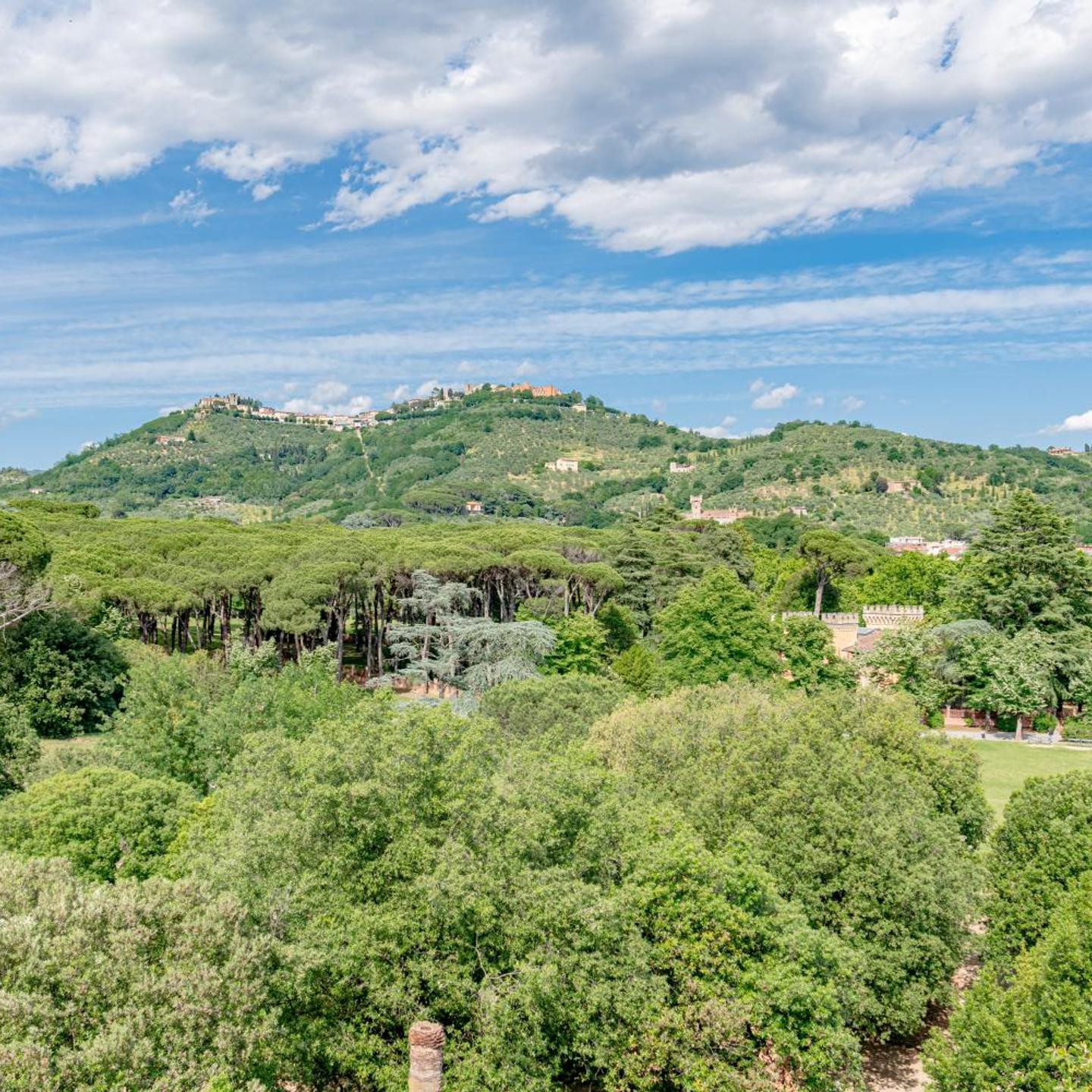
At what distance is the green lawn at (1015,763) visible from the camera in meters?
24.5

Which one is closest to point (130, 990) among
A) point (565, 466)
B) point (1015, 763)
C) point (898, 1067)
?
point (898, 1067)

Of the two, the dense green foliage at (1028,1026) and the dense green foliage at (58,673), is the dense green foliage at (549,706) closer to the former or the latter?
the dense green foliage at (1028,1026)

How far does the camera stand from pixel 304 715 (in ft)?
68.0

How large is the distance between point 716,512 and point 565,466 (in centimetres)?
4576

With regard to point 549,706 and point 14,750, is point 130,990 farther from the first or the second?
point 14,750

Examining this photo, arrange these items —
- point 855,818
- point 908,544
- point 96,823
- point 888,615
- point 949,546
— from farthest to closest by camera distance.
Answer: point 908,544, point 949,546, point 888,615, point 96,823, point 855,818

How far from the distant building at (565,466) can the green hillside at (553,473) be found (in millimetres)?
1209

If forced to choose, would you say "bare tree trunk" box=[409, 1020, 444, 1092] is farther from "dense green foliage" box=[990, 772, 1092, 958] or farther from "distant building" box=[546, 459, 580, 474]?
"distant building" box=[546, 459, 580, 474]

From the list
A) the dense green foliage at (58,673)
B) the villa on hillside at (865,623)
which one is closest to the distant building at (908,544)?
the villa on hillside at (865,623)

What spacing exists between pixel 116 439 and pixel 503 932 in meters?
208

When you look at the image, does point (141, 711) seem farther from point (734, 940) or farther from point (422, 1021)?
point (734, 940)

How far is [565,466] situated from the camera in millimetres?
148000

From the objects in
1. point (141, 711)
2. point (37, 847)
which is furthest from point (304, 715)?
point (37, 847)

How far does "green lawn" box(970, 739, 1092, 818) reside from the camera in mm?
24547
